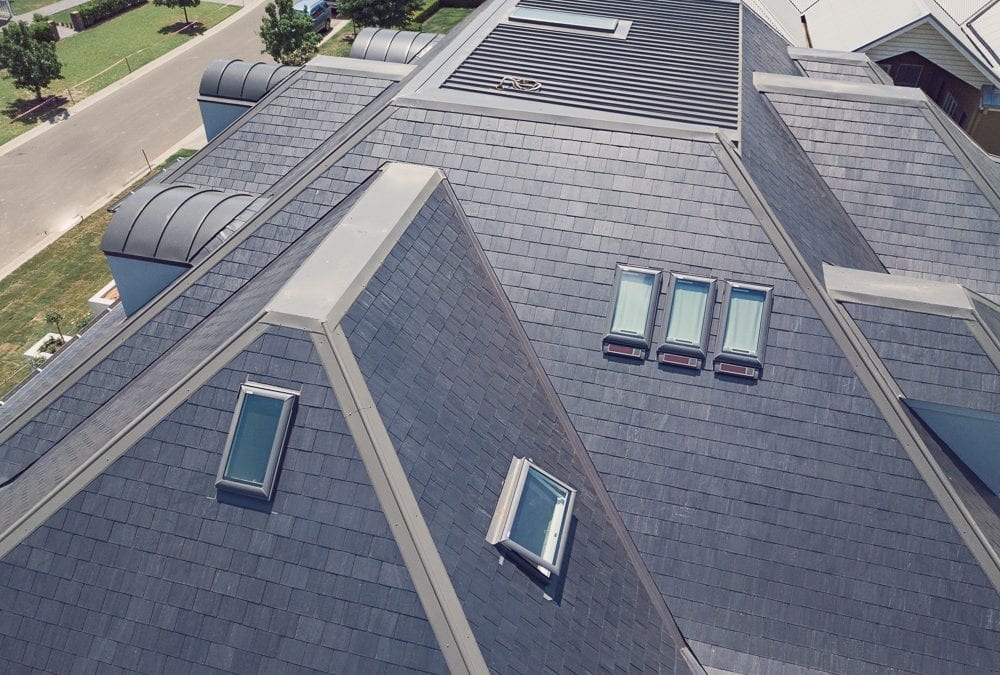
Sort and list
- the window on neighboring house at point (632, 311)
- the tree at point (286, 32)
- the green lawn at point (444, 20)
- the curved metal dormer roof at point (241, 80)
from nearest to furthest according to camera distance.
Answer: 1. the window on neighboring house at point (632, 311)
2. the curved metal dormer roof at point (241, 80)
3. the tree at point (286, 32)
4. the green lawn at point (444, 20)

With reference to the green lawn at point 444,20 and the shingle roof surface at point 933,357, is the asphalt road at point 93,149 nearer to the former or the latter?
the green lawn at point 444,20

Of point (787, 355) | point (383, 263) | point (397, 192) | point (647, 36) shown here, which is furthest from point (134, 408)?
point (647, 36)

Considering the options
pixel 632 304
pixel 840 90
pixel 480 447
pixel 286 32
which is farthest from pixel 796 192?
pixel 286 32

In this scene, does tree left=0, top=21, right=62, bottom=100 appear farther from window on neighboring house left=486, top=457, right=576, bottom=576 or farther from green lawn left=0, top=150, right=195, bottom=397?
window on neighboring house left=486, top=457, right=576, bottom=576

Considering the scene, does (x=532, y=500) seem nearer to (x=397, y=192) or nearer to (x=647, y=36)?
(x=397, y=192)

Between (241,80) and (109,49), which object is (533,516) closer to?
(241,80)

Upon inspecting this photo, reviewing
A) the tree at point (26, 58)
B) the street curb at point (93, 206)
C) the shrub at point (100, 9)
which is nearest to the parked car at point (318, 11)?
the street curb at point (93, 206)
